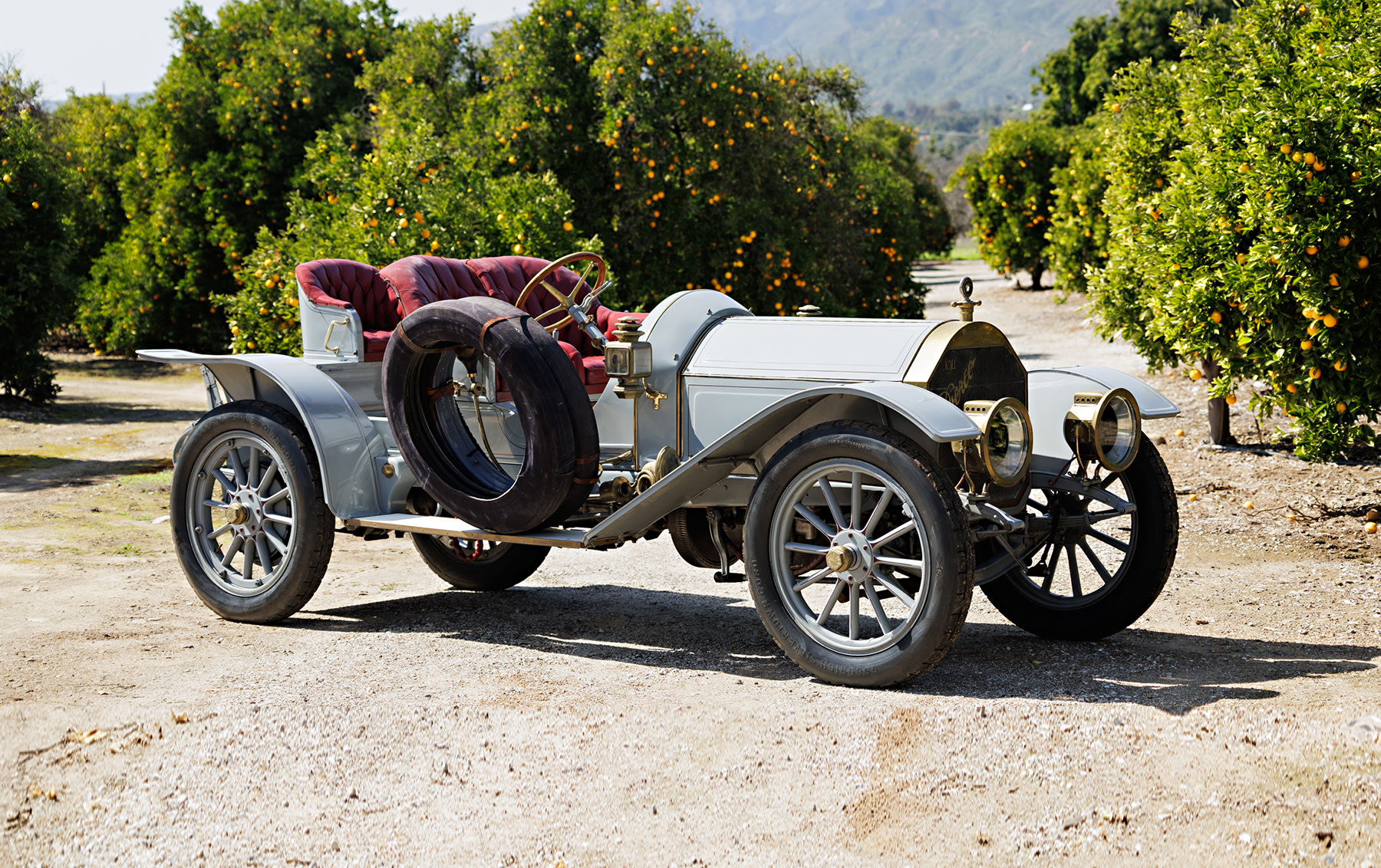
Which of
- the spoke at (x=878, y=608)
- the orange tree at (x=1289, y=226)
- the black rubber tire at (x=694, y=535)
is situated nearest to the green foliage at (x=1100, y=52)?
the orange tree at (x=1289, y=226)

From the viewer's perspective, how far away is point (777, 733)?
402cm

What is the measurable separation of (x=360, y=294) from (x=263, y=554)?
5.27ft

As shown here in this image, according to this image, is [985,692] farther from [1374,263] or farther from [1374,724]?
[1374,263]

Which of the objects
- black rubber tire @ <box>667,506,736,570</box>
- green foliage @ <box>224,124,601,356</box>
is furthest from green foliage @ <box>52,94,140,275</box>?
black rubber tire @ <box>667,506,736,570</box>

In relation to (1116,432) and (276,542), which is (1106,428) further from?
(276,542)

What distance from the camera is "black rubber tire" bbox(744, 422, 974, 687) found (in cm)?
420

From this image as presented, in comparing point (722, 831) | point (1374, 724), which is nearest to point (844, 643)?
point (722, 831)

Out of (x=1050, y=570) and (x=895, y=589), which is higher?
(x=895, y=589)

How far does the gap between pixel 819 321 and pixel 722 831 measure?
2.36 metres

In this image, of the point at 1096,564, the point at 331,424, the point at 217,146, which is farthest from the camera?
the point at 217,146

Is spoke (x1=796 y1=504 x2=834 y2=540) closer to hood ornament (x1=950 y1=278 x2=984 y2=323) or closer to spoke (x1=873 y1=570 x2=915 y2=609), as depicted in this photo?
spoke (x1=873 y1=570 x2=915 y2=609)

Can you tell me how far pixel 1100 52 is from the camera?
3944 centimetres

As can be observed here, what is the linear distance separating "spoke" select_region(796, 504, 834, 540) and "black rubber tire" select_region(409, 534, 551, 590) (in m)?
2.32

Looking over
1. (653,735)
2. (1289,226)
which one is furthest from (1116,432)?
(1289,226)
